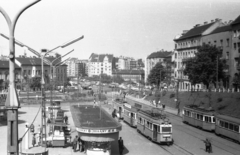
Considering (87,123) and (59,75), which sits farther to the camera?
(59,75)

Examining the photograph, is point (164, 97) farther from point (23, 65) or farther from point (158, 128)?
point (23, 65)

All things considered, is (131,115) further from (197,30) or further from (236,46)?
(197,30)

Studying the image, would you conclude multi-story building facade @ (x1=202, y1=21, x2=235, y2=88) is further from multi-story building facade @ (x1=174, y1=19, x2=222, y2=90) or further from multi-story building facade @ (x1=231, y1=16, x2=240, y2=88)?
multi-story building facade @ (x1=174, y1=19, x2=222, y2=90)

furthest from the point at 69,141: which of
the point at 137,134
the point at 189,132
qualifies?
the point at 189,132

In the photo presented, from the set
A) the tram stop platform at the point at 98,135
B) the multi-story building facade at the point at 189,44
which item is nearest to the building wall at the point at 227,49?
the multi-story building facade at the point at 189,44

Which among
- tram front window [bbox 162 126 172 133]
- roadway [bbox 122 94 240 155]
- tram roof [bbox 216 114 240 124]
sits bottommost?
roadway [bbox 122 94 240 155]

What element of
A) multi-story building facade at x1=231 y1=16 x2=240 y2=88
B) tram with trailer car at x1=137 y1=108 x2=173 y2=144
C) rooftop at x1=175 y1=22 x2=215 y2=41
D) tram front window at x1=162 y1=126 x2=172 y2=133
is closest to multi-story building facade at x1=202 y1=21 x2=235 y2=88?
multi-story building facade at x1=231 y1=16 x2=240 y2=88
